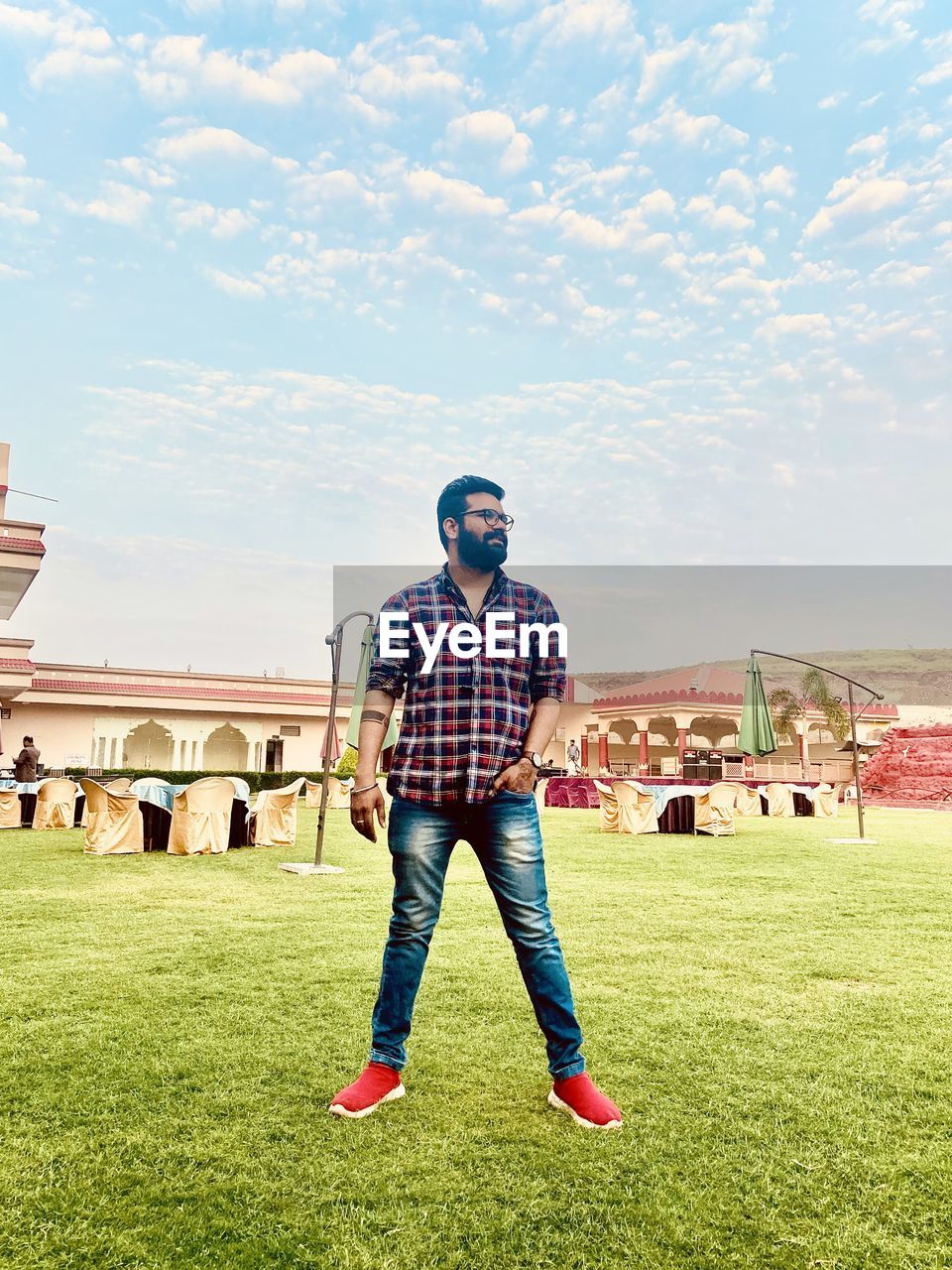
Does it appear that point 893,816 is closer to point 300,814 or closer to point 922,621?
point 300,814

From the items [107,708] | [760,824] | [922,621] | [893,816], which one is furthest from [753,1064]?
[922,621]

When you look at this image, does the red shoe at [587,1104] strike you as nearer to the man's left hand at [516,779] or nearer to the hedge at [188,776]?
the man's left hand at [516,779]

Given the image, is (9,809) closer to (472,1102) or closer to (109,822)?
(109,822)

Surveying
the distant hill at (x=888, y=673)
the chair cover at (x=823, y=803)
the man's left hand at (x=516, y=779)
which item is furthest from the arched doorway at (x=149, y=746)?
the distant hill at (x=888, y=673)

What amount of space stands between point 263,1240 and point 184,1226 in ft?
0.63

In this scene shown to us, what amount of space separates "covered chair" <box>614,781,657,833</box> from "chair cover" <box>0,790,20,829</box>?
9761 millimetres

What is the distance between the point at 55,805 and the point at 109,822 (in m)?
4.24

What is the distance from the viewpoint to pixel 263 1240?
1.84m

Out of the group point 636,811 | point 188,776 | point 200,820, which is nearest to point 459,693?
point 200,820

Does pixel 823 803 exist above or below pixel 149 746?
below

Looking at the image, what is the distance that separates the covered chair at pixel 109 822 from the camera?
32.9 ft

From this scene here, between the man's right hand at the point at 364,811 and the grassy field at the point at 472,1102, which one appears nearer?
the grassy field at the point at 472,1102

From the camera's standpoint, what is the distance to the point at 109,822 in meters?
10.1

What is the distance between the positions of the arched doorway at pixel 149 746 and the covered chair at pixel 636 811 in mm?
22652
